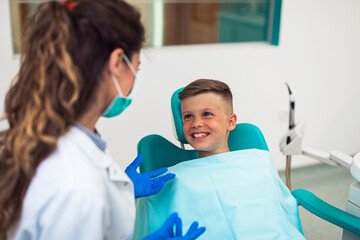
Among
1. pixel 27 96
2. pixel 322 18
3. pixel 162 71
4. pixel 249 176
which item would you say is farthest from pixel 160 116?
pixel 27 96

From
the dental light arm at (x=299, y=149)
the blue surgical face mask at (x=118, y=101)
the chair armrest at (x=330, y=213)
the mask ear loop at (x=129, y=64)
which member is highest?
the mask ear loop at (x=129, y=64)

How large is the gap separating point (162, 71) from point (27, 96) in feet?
4.66

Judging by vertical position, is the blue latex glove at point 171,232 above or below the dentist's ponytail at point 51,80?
below

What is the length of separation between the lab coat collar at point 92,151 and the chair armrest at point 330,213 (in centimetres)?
88

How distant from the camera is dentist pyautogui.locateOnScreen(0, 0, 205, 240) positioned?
791 millimetres

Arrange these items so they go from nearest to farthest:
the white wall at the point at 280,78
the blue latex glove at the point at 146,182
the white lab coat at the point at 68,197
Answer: the white lab coat at the point at 68,197 < the blue latex glove at the point at 146,182 < the white wall at the point at 280,78

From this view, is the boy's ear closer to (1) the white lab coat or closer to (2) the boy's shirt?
(2) the boy's shirt

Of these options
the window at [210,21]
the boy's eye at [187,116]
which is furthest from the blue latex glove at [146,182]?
the window at [210,21]

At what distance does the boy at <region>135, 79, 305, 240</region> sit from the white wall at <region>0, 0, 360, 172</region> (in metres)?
0.62

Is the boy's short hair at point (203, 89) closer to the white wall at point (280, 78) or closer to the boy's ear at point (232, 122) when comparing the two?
the boy's ear at point (232, 122)

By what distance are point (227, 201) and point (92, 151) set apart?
68 centimetres


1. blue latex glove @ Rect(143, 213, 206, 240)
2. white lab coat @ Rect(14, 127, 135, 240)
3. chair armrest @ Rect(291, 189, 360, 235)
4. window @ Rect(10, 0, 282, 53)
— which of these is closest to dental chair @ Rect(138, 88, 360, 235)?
chair armrest @ Rect(291, 189, 360, 235)

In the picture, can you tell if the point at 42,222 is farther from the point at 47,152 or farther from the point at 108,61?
the point at 108,61

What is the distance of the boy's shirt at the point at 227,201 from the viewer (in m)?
1.37
